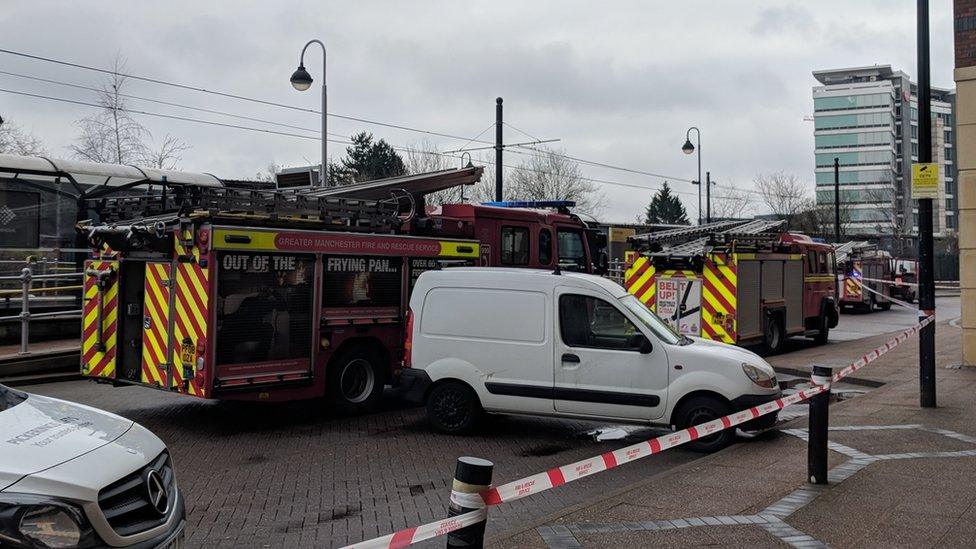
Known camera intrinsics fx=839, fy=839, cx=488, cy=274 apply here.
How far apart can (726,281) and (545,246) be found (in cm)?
419

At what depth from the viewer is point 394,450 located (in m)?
8.42

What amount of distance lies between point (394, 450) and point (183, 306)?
9.20 ft

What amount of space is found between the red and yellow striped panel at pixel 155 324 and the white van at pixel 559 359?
2684 millimetres

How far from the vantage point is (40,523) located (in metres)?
3.08

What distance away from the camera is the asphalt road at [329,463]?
19.7ft

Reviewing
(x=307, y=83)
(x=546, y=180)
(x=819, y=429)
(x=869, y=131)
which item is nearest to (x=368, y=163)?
(x=546, y=180)

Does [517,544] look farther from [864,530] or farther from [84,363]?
[84,363]

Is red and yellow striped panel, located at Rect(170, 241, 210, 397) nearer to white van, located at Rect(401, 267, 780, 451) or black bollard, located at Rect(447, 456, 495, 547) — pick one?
white van, located at Rect(401, 267, 780, 451)

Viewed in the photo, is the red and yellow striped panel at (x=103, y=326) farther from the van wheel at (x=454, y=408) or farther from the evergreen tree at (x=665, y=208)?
the evergreen tree at (x=665, y=208)

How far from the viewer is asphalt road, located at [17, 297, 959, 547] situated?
19.7ft

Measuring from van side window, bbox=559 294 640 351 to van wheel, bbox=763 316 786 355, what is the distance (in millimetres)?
9124

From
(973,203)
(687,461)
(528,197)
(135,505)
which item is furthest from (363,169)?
(135,505)

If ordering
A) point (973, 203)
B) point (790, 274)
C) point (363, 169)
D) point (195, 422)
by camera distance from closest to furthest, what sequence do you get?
point (195, 422) → point (973, 203) → point (790, 274) → point (363, 169)

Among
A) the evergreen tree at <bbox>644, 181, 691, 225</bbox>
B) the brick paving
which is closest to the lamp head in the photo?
the brick paving
